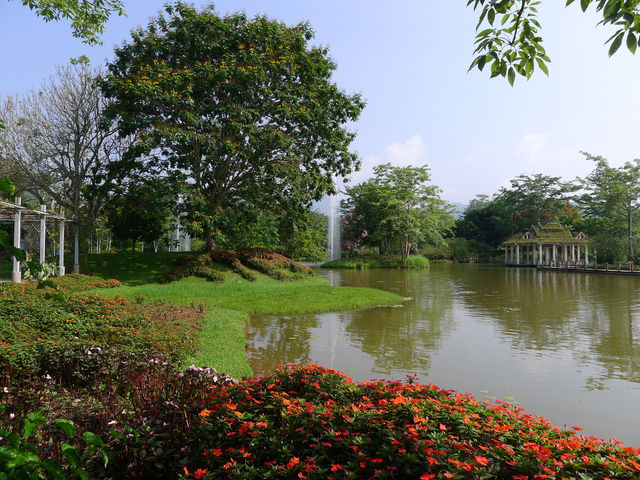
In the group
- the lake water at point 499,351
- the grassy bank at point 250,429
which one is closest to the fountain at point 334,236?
the lake water at point 499,351

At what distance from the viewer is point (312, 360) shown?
766 centimetres

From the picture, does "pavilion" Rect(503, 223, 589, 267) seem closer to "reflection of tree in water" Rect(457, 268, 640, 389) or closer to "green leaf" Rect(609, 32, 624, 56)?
"reflection of tree in water" Rect(457, 268, 640, 389)

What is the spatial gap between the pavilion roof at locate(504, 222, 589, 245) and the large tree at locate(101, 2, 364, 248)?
98.8ft

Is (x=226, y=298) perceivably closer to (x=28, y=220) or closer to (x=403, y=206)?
(x=28, y=220)

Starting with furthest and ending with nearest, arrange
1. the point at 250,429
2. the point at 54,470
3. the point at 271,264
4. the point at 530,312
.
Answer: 1. the point at 271,264
2. the point at 530,312
3. the point at 250,429
4. the point at 54,470

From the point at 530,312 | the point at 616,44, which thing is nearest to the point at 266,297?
the point at 530,312

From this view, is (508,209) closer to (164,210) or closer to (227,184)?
(227,184)

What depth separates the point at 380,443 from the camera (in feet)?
8.62

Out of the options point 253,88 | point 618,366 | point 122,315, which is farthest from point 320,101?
point 618,366

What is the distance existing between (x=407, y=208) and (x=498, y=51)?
129 feet

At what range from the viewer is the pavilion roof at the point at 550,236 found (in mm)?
41844

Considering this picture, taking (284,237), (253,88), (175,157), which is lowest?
(284,237)

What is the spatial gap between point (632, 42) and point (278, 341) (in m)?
7.94

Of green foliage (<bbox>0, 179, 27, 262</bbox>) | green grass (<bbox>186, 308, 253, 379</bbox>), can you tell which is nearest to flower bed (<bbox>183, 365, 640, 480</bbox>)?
green foliage (<bbox>0, 179, 27, 262</bbox>)
